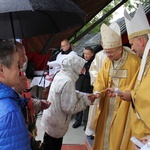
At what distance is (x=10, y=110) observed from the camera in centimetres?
146

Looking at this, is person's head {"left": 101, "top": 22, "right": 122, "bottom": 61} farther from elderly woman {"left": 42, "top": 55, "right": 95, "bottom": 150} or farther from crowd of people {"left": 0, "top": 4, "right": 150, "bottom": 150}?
elderly woman {"left": 42, "top": 55, "right": 95, "bottom": 150}

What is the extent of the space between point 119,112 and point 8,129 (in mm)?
2009

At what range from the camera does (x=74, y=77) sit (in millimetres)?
2980

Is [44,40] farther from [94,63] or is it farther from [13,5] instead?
[13,5]

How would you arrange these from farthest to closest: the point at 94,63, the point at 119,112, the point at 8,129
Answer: the point at 94,63
the point at 119,112
the point at 8,129

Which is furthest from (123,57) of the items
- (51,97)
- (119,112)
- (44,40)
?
(44,40)

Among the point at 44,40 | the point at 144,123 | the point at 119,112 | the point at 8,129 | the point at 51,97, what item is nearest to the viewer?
the point at 8,129

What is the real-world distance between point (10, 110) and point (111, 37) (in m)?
2.23

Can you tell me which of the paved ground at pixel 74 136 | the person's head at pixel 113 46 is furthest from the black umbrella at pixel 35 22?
the paved ground at pixel 74 136

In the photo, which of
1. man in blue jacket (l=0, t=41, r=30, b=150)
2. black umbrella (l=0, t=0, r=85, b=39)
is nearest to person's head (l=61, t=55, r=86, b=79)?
black umbrella (l=0, t=0, r=85, b=39)

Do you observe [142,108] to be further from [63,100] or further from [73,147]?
[73,147]

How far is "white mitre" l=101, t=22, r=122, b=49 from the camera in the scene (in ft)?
11.0

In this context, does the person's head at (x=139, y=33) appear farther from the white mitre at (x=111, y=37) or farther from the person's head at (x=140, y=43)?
the white mitre at (x=111, y=37)

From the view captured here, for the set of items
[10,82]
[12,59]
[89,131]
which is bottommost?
[89,131]
